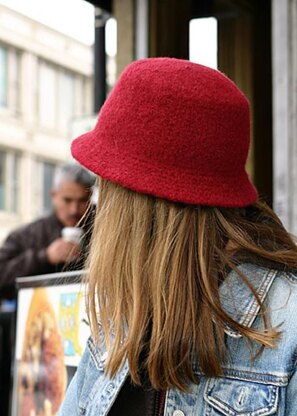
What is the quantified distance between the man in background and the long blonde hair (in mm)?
2968

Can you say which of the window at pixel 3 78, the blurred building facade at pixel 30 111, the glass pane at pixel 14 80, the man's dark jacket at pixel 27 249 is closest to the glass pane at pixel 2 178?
the blurred building facade at pixel 30 111

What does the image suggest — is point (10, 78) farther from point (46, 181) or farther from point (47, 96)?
point (46, 181)

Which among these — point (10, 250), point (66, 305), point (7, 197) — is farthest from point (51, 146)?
point (66, 305)

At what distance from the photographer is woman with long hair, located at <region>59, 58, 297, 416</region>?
5.24 feet

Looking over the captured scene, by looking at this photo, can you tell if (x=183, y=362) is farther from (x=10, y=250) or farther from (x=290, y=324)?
(x=10, y=250)

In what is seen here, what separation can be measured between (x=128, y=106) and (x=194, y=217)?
0.83 ft

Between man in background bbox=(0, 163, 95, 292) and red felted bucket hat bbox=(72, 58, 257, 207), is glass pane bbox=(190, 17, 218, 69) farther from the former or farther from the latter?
red felted bucket hat bbox=(72, 58, 257, 207)

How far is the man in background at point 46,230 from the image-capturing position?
4758 millimetres

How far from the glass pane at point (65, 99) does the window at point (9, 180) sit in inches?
148

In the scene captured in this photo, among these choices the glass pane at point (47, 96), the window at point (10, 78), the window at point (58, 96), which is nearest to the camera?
the window at point (10, 78)

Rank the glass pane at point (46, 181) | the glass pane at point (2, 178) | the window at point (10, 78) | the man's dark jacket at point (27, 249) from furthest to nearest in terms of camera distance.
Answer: the glass pane at point (46, 181)
the window at point (10, 78)
the glass pane at point (2, 178)
the man's dark jacket at point (27, 249)

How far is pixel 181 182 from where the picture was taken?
1.65 metres

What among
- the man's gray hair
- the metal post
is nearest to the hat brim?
the man's gray hair

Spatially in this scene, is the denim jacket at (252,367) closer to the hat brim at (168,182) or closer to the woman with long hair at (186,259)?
the woman with long hair at (186,259)
